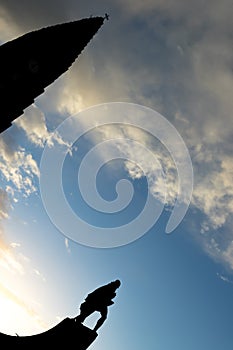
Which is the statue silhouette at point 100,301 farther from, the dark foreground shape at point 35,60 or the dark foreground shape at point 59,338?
the dark foreground shape at point 35,60

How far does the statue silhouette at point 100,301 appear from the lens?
12219 mm

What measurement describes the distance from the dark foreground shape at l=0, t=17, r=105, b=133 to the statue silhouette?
13541mm

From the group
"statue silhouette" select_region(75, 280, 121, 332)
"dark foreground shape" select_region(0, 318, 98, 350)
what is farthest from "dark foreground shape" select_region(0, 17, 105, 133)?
"dark foreground shape" select_region(0, 318, 98, 350)

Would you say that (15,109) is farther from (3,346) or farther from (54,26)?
(3,346)

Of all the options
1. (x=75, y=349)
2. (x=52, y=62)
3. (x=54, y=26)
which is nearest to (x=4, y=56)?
(x=52, y=62)

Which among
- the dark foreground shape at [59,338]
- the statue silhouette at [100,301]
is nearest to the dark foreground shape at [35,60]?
the statue silhouette at [100,301]

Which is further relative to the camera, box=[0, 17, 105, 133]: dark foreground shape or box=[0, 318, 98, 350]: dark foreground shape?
box=[0, 17, 105, 133]: dark foreground shape

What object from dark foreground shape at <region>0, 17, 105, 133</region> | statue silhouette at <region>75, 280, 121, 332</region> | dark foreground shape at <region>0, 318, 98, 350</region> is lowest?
dark foreground shape at <region>0, 318, 98, 350</region>

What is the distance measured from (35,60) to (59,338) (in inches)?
732

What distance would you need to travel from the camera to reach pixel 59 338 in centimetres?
1132

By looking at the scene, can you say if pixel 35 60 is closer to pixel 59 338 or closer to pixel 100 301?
pixel 100 301

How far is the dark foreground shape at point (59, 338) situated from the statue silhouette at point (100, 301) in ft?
1.61

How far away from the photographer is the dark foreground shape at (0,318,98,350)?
35.7 feet

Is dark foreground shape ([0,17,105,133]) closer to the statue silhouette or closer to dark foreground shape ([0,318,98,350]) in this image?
the statue silhouette
